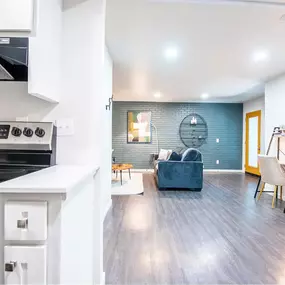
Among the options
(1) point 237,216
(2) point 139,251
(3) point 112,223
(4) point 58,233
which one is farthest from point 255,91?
(4) point 58,233

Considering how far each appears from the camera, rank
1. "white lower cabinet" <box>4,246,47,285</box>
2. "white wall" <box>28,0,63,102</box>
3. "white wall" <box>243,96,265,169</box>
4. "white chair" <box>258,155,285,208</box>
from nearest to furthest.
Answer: "white lower cabinet" <box>4,246,47,285</box> < "white wall" <box>28,0,63,102</box> < "white chair" <box>258,155,285,208</box> < "white wall" <box>243,96,265,169</box>

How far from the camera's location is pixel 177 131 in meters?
9.66

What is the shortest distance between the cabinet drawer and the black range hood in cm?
84

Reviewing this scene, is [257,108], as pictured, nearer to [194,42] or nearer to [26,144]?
[194,42]

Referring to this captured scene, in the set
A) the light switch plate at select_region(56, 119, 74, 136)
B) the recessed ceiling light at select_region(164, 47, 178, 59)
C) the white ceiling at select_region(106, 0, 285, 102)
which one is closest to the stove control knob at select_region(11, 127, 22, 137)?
the light switch plate at select_region(56, 119, 74, 136)

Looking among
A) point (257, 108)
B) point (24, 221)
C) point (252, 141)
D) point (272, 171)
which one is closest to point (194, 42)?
point (272, 171)

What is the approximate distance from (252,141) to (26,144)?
8711 mm

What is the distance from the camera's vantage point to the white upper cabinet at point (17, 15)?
1.28 m

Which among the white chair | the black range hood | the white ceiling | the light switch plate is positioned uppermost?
the white ceiling

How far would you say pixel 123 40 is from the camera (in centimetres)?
379

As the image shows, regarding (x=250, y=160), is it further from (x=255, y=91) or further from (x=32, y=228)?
(x=32, y=228)

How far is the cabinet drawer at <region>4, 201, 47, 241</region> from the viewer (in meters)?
0.98

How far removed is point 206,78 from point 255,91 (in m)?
2.28

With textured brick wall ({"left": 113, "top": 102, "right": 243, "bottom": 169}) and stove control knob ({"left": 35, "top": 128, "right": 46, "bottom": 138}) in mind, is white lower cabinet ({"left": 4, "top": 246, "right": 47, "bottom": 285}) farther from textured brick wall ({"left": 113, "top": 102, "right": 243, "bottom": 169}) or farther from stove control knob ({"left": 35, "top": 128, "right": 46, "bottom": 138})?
textured brick wall ({"left": 113, "top": 102, "right": 243, "bottom": 169})
